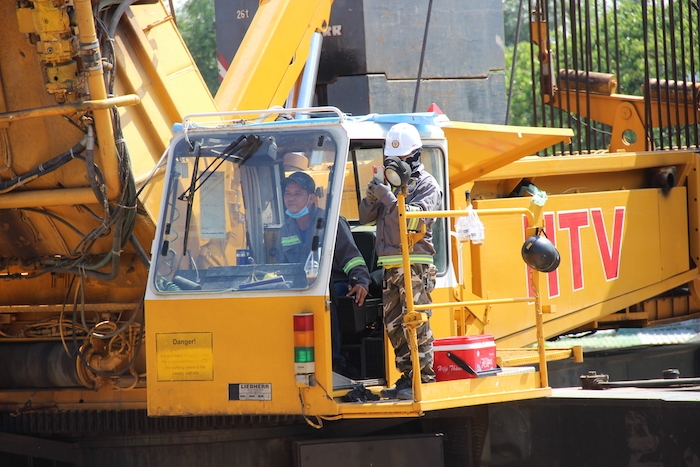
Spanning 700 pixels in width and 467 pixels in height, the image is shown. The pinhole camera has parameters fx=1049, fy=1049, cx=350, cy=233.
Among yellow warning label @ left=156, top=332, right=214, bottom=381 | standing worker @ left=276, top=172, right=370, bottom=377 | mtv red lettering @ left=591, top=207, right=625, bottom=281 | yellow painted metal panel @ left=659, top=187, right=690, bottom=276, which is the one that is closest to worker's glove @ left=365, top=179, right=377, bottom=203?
standing worker @ left=276, top=172, right=370, bottom=377

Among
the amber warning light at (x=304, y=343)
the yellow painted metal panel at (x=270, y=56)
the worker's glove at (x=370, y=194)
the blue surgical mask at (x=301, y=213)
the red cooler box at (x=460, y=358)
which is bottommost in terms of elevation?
the red cooler box at (x=460, y=358)

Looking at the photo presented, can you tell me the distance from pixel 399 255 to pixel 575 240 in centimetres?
284

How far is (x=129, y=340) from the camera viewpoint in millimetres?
6176

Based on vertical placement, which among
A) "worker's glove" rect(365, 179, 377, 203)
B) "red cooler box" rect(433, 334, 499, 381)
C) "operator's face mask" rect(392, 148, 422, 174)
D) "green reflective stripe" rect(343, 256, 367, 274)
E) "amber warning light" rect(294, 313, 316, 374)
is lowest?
"red cooler box" rect(433, 334, 499, 381)

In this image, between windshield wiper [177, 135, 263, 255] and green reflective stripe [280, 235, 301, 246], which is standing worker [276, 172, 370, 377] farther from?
windshield wiper [177, 135, 263, 255]

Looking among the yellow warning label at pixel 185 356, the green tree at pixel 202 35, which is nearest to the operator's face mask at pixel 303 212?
the yellow warning label at pixel 185 356

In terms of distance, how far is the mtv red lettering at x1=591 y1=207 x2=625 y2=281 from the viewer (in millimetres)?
8164

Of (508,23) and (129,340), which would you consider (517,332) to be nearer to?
(129,340)

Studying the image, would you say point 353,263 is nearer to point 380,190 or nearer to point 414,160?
point 380,190

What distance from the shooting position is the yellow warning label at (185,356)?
→ 5.46m

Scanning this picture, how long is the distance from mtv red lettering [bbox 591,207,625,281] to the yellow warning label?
151 inches

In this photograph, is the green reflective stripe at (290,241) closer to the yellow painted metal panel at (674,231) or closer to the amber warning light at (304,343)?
the amber warning light at (304,343)

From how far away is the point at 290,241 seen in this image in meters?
5.51

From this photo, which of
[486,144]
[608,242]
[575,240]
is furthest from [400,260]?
[608,242]
